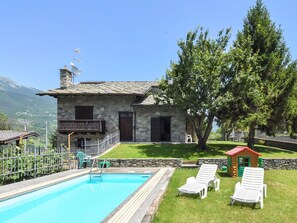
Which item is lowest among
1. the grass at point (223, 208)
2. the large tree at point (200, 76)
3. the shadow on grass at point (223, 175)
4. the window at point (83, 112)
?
the shadow on grass at point (223, 175)

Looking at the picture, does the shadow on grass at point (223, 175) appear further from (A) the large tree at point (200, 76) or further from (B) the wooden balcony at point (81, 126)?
(B) the wooden balcony at point (81, 126)

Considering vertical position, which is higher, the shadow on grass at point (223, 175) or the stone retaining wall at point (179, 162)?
the stone retaining wall at point (179, 162)

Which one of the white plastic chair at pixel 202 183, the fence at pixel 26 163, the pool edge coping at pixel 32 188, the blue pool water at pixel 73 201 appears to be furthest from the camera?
the fence at pixel 26 163

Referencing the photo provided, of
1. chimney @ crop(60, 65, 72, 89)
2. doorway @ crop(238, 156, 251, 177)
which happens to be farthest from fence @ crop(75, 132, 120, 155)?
doorway @ crop(238, 156, 251, 177)

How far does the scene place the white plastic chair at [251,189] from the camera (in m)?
7.94

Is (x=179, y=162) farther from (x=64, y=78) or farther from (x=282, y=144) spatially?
(x=64, y=78)

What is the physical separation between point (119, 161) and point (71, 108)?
432 inches

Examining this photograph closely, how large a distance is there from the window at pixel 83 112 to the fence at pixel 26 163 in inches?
407

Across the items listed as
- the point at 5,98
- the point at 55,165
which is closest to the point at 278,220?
the point at 55,165

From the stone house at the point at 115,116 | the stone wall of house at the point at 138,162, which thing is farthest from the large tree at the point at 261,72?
the stone wall of house at the point at 138,162

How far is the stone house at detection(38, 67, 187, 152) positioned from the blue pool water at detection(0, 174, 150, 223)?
10842mm

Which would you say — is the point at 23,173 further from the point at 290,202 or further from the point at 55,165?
the point at 290,202

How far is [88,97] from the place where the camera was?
1030 inches

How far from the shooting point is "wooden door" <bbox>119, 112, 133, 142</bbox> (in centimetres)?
2586
